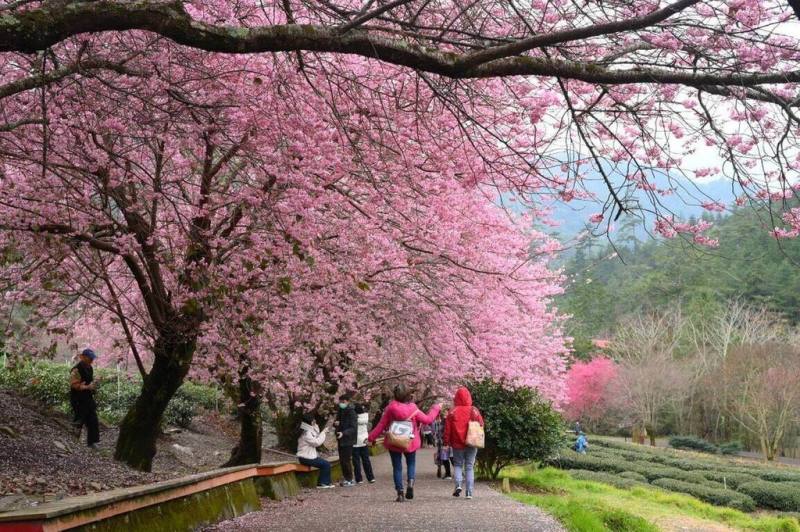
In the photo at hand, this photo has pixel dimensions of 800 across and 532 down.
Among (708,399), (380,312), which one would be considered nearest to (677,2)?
(380,312)

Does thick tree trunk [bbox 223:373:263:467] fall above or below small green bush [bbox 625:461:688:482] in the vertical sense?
above

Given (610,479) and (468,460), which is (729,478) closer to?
(610,479)

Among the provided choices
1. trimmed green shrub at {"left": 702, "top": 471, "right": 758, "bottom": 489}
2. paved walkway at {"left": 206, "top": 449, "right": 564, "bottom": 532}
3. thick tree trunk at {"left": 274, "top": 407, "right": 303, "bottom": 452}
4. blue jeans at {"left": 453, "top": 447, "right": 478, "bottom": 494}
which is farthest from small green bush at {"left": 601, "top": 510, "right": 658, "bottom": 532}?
trimmed green shrub at {"left": 702, "top": 471, "right": 758, "bottom": 489}

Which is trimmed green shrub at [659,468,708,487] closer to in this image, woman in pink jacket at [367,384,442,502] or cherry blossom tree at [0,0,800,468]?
cherry blossom tree at [0,0,800,468]

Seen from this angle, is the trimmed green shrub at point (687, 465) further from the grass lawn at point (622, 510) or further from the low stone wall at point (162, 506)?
the low stone wall at point (162, 506)

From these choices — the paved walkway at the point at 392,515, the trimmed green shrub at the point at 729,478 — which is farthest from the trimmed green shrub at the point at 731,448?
the paved walkway at the point at 392,515

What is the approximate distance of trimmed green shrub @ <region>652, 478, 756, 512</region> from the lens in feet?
66.8

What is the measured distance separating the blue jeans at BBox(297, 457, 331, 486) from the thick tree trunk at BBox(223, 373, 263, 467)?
1.48 meters

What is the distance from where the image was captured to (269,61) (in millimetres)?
8586

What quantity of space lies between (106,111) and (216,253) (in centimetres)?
262

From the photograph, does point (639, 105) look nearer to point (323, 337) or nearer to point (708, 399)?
point (323, 337)

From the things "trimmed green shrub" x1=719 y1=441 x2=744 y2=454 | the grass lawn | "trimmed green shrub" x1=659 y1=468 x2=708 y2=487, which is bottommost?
"trimmed green shrub" x1=719 y1=441 x2=744 y2=454

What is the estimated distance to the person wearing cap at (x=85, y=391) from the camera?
11.7m

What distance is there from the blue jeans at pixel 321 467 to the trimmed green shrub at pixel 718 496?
472 inches
